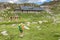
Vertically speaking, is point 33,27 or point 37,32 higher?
point 37,32

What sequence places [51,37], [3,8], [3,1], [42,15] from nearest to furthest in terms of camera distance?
[51,37], [42,15], [3,8], [3,1]

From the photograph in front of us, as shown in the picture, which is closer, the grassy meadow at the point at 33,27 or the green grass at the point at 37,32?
the green grass at the point at 37,32

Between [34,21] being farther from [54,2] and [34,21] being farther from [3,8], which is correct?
[54,2]

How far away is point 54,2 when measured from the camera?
36500 millimetres

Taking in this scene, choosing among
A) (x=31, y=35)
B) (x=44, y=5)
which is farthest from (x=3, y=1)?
(x=31, y=35)

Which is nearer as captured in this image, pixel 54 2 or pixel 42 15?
pixel 42 15

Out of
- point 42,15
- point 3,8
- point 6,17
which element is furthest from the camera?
point 3,8

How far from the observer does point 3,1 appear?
117 feet

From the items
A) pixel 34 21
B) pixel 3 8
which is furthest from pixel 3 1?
pixel 34 21

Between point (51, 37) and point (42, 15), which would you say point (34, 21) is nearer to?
point (42, 15)

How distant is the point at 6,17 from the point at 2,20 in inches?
51.0

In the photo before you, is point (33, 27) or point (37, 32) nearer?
point (37, 32)

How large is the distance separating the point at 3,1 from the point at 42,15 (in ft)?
29.4

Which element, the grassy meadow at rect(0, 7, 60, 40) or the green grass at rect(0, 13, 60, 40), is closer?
the green grass at rect(0, 13, 60, 40)
